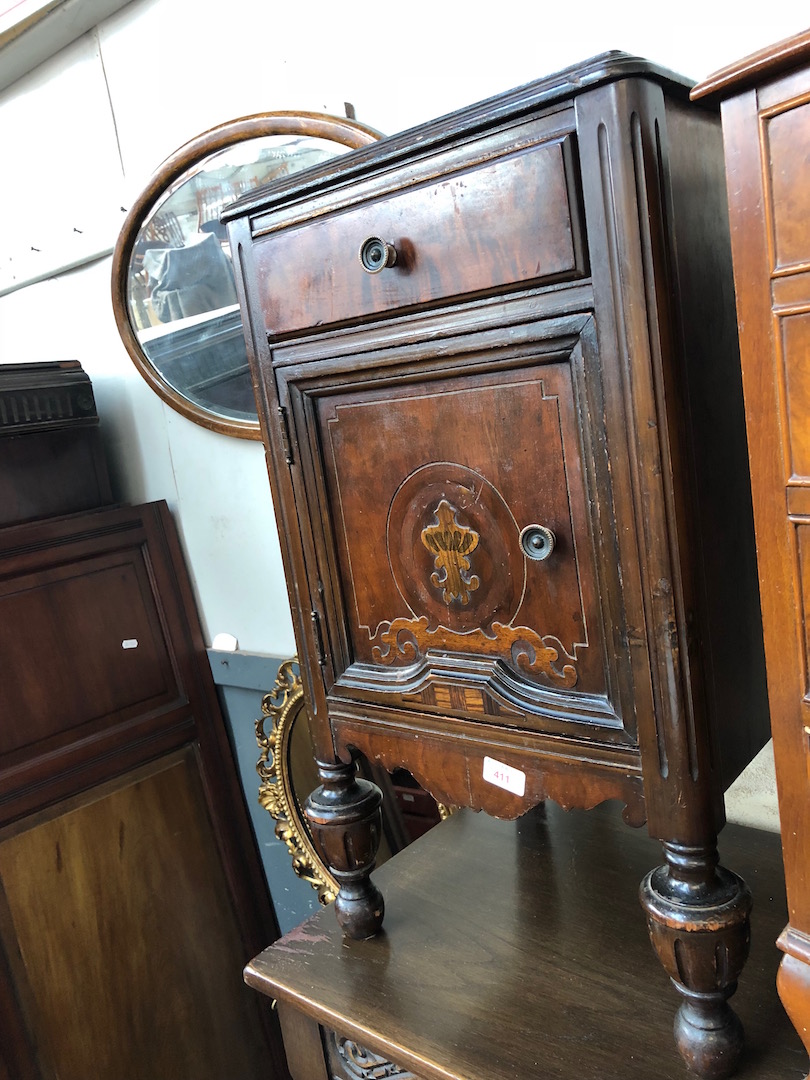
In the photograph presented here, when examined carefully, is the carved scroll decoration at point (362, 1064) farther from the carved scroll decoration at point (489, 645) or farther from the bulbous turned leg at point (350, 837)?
the carved scroll decoration at point (489, 645)

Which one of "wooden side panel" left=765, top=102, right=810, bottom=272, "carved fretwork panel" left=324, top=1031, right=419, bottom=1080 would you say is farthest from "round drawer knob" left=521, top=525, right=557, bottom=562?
"carved fretwork panel" left=324, top=1031, right=419, bottom=1080

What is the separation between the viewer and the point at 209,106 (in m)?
1.49

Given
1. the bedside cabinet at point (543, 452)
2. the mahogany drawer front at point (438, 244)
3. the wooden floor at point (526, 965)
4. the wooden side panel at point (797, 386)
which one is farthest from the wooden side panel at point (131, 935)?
the wooden side panel at point (797, 386)

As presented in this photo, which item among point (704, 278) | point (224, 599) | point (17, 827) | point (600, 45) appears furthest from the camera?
point (224, 599)

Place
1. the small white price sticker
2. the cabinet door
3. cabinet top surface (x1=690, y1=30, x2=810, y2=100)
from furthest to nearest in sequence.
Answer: the small white price sticker → the cabinet door → cabinet top surface (x1=690, y1=30, x2=810, y2=100)

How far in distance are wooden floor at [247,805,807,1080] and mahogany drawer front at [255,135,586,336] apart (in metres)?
0.77

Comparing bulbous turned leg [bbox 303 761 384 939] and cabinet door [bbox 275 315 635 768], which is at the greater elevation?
cabinet door [bbox 275 315 635 768]

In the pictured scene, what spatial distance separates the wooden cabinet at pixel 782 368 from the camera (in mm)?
558

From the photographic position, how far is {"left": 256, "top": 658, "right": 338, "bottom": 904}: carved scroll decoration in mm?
1600

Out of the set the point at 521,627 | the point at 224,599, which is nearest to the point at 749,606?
the point at 521,627

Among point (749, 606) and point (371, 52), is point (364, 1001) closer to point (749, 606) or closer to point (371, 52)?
point (749, 606)

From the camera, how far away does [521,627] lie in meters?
0.84

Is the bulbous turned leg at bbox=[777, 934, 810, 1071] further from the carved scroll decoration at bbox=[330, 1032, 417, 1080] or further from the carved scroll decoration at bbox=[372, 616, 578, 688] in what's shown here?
the carved scroll decoration at bbox=[330, 1032, 417, 1080]

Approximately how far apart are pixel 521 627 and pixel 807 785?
→ 0.98 ft
